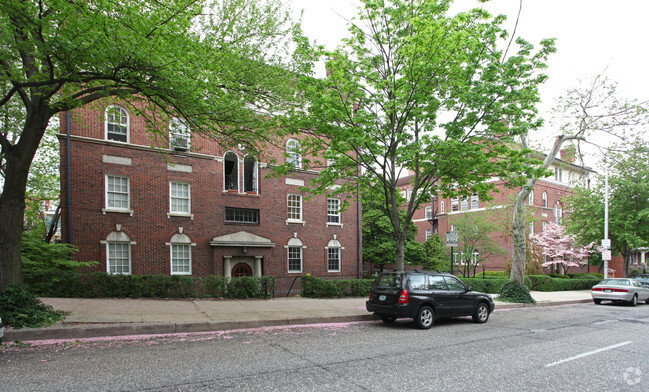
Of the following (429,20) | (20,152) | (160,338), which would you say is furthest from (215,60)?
(160,338)

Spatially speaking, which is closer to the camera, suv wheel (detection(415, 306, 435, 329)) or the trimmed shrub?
suv wheel (detection(415, 306, 435, 329))

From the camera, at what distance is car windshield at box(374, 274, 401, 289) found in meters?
11.1

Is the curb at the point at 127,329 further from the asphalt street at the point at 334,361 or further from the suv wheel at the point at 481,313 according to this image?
the suv wheel at the point at 481,313

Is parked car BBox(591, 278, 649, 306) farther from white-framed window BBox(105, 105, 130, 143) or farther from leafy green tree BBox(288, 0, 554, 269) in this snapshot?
→ white-framed window BBox(105, 105, 130, 143)

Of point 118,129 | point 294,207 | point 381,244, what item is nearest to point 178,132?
point 118,129

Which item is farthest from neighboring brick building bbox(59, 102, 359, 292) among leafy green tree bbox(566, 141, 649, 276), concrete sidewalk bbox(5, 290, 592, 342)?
leafy green tree bbox(566, 141, 649, 276)

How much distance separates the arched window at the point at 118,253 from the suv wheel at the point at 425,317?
1386cm

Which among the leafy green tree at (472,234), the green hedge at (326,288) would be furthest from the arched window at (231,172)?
the leafy green tree at (472,234)

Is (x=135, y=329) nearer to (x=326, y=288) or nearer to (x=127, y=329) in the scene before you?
(x=127, y=329)

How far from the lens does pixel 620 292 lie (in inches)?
777

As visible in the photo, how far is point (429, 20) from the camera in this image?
37.6 feet

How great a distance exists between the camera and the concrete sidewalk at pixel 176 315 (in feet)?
28.1

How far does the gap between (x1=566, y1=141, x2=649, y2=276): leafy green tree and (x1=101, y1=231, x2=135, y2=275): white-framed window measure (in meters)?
29.7

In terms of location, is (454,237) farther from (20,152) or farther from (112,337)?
(20,152)
